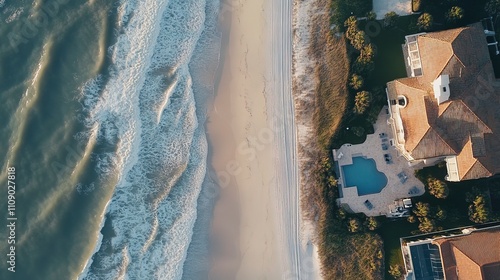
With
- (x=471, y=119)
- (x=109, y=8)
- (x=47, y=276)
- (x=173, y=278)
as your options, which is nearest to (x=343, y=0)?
(x=471, y=119)

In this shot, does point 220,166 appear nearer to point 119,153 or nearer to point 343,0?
point 119,153

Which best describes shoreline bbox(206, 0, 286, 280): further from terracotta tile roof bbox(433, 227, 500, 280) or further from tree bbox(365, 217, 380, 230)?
terracotta tile roof bbox(433, 227, 500, 280)

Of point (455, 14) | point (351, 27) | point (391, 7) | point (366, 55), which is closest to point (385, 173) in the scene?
point (366, 55)

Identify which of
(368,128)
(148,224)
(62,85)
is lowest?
(148,224)

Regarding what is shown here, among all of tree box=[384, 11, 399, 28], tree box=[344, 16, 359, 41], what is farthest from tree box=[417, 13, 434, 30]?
tree box=[344, 16, 359, 41]

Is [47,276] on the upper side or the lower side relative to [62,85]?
lower

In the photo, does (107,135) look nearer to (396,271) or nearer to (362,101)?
(362,101)

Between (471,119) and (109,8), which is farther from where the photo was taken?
(109,8)
